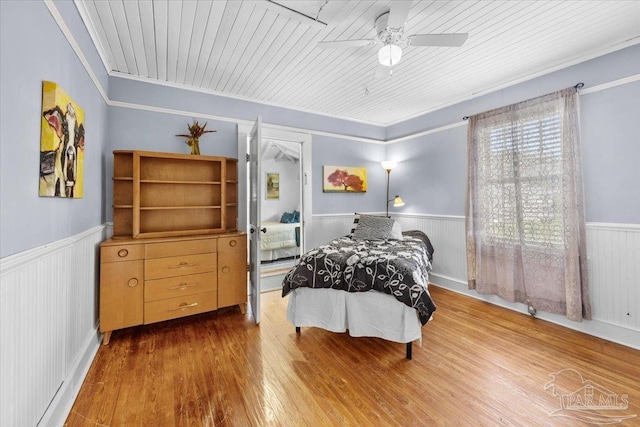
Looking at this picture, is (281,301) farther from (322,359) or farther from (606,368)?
(606,368)

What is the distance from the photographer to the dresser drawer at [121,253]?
7.52 ft

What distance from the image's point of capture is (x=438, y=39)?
1896 mm

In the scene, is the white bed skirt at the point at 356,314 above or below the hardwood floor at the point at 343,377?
above

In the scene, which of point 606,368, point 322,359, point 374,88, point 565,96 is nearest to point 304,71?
point 374,88

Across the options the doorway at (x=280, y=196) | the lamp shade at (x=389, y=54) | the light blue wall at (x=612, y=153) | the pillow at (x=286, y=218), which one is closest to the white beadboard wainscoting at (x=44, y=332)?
the doorway at (x=280, y=196)

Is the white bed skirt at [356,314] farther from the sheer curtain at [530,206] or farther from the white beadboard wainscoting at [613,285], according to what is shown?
the sheer curtain at [530,206]

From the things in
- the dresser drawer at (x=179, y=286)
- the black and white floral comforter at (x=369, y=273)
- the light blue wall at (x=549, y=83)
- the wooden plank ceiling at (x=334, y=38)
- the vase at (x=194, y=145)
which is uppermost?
the wooden plank ceiling at (x=334, y=38)

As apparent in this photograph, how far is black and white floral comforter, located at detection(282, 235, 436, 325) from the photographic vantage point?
6.69 ft

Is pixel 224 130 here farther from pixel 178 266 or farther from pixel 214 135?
pixel 178 266

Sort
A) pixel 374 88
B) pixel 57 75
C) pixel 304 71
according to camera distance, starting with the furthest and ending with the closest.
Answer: pixel 374 88
pixel 304 71
pixel 57 75

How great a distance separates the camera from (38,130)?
1.29 meters

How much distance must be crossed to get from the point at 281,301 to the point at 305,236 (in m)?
1.05

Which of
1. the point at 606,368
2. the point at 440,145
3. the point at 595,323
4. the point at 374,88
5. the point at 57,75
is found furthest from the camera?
the point at 440,145

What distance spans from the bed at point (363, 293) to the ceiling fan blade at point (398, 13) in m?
1.75
